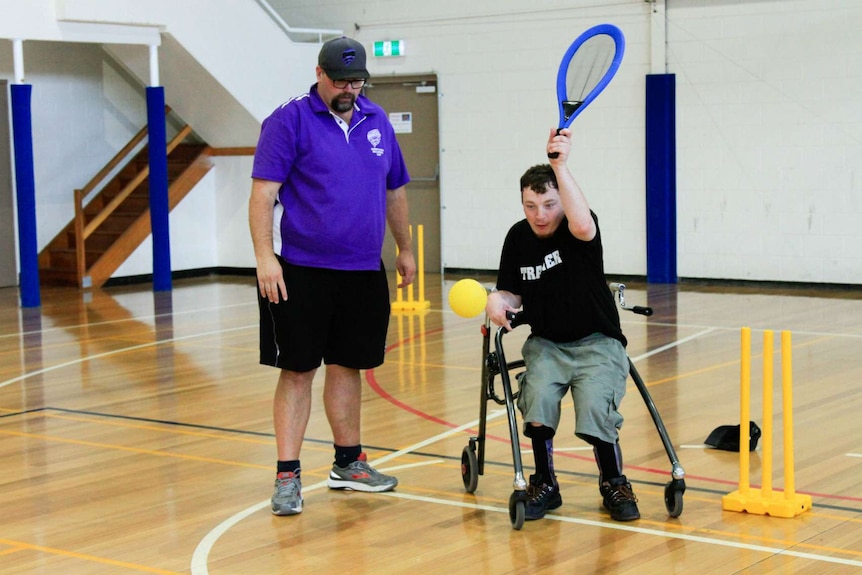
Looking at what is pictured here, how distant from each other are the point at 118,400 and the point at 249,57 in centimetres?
851

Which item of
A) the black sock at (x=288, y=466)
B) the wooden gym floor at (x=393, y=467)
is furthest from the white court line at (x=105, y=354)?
the black sock at (x=288, y=466)

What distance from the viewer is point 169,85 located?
1554 centimetres

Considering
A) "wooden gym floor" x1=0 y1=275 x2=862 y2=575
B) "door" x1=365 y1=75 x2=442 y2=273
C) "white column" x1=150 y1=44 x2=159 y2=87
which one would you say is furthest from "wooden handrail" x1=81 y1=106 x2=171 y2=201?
"wooden gym floor" x1=0 y1=275 x2=862 y2=575

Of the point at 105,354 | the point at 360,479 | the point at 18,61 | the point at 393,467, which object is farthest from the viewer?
the point at 18,61

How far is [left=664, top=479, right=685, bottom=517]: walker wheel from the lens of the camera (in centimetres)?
474

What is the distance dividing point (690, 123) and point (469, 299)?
398 inches

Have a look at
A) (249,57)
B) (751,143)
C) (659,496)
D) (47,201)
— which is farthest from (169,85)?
(659,496)

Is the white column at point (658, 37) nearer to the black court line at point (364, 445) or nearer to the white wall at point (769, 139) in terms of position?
the white wall at point (769, 139)

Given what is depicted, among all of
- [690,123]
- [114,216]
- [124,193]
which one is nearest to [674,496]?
[690,123]

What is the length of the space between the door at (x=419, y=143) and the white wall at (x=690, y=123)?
0.20 metres

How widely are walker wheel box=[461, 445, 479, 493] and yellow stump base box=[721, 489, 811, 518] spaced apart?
3.37ft

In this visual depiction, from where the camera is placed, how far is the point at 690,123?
14211mm

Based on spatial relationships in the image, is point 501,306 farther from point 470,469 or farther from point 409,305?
point 409,305

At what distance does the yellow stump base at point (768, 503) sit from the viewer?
4789 mm
